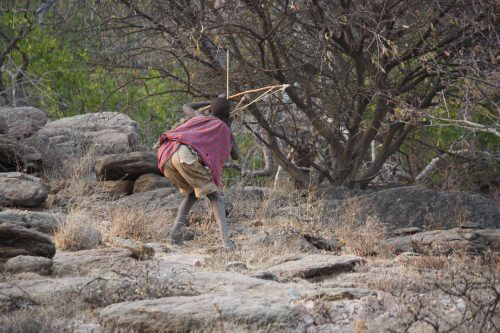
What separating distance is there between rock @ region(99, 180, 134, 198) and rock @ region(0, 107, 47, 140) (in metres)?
1.92

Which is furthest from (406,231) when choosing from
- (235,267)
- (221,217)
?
(235,267)

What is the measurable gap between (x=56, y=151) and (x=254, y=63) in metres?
2.94

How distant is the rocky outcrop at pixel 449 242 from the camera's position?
26.8ft

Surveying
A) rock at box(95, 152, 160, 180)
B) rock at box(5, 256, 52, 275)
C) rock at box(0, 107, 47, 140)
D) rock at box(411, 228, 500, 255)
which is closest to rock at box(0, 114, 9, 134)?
rock at box(0, 107, 47, 140)

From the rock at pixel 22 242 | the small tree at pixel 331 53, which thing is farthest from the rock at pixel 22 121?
the rock at pixel 22 242

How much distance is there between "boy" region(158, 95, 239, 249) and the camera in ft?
28.2

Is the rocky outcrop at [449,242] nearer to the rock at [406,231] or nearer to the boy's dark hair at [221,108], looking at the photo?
the rock at [406,231]

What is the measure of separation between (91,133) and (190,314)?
928 cm

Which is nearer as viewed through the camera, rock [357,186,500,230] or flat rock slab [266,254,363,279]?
flat rock slab [266,254,363,279]

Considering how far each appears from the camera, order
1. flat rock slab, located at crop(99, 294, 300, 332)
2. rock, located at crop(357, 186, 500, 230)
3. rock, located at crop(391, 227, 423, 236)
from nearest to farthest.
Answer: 1. flat rock slab, located at crop(99, 294, 300, 332)
2. rock, located at crop(391, 227, 423, 236)
3. rock, located at crop(357, 186, 500, 230)

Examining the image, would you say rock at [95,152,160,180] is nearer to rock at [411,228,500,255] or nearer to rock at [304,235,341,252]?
rock at [304,235,341,252]

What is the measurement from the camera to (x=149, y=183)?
11648 millimetres

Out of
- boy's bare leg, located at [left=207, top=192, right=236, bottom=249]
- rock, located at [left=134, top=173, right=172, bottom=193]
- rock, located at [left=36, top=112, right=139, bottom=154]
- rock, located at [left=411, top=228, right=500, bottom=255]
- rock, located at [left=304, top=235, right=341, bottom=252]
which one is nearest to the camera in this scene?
rock, located at [left=411, top=228, right=500, bottom=255]

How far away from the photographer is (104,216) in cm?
1018
